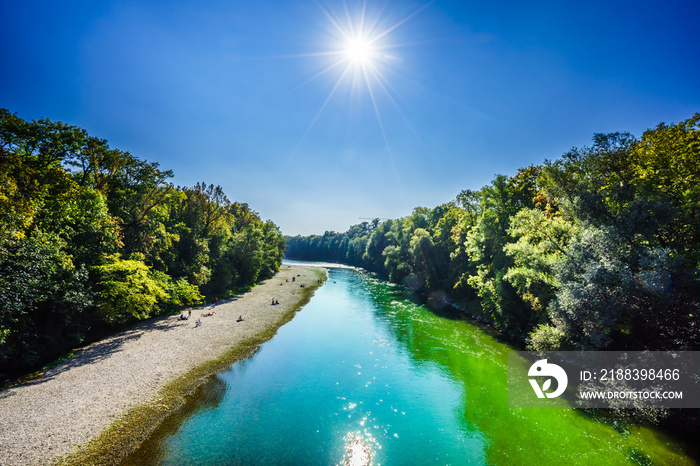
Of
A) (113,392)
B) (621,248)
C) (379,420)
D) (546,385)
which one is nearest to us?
(621,248)

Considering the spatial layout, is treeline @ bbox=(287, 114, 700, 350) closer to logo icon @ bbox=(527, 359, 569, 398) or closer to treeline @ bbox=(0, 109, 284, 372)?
logo icon @ bbox=(527, 359, 569, 398)

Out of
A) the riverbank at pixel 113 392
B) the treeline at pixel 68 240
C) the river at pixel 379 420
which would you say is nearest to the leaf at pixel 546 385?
the river at pixel 379 420

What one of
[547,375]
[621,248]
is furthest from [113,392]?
[621,248]

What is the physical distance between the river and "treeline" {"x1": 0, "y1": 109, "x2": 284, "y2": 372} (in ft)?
39.1

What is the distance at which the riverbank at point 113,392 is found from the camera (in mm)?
10570

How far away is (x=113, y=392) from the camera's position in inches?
560

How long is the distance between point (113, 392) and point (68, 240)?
12.8 meters

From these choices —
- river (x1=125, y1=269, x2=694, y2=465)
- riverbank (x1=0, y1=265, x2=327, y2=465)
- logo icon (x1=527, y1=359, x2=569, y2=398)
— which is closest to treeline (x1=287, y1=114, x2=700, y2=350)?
logo icon (x1=527, y1=359, x2=569, y2=398)

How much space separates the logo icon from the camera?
16.2 m

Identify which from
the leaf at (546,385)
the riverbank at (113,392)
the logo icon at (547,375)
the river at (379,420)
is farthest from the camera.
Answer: the leaf at (546,385)

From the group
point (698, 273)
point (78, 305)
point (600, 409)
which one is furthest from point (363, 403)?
point (78, 305)

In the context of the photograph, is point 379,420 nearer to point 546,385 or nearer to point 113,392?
point 546,385

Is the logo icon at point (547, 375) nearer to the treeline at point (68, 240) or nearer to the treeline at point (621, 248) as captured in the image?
the treeline at point (621, 248)

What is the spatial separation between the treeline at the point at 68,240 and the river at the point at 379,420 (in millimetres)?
11903
